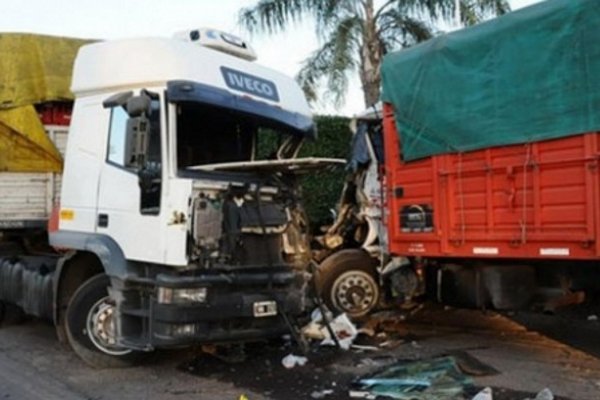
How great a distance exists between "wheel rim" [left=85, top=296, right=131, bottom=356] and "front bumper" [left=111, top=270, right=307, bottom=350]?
585mm

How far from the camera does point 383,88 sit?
800 centimetres

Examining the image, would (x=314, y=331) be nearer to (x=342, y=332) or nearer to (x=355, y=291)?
(x=342, y=332)

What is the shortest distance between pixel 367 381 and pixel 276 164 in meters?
2.06

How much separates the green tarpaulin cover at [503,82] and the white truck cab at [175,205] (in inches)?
53.7

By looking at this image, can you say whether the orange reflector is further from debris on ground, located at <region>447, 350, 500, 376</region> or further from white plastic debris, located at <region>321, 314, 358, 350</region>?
debris on ground, located at <region>447, 350, 500, 376</region>

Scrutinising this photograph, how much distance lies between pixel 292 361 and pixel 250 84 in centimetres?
274

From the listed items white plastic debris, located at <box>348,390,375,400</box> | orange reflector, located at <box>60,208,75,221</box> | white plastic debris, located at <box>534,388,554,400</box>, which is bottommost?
white plastic debris, located at <box>348,390,375,400</box>

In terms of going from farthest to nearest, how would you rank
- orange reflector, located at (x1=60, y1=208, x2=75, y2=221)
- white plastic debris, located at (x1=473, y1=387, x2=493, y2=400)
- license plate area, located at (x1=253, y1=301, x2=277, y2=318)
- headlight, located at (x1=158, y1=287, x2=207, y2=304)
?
1. orange reflector, located at (x1=60, y1=208, x2=75, y2=221)
2. license plate area, located at (x1=253, y1=301, x2=277, y2=318)
3. headlight, located at (x1=158, y1=287, x2=207, y2=304)
4. white plastic debris, located at (x1=473, y1=387, x2=493, y2=400)

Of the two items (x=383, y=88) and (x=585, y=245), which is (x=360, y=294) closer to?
(x=383, y=88)

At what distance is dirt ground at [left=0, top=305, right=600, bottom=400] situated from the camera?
5941 mm

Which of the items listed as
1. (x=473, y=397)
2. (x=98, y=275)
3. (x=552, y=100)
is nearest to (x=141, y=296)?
(x=98, y=275)

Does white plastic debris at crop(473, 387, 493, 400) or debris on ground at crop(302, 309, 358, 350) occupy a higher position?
debris on ground at crop(302, 309, 358, 350)

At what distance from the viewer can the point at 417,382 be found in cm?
588

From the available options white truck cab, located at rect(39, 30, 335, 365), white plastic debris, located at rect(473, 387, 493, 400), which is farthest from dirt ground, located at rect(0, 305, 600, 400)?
white truck cab, located at rect(39, 30, 335, 365)
